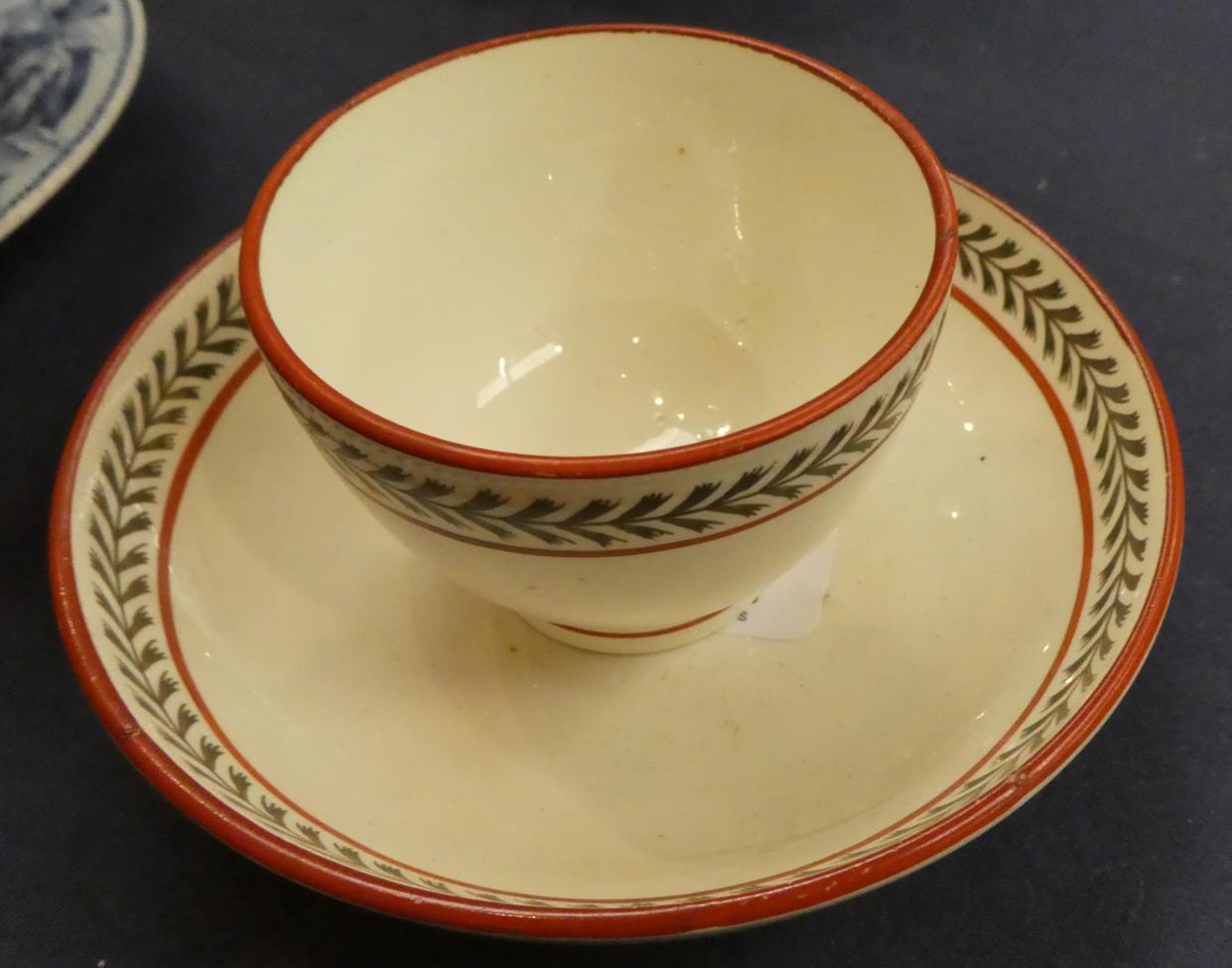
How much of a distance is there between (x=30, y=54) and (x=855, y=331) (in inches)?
25.6

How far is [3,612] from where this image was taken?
0.61 meters

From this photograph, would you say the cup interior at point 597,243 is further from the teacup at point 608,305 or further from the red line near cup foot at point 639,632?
the red line near cup foot at point 639,632

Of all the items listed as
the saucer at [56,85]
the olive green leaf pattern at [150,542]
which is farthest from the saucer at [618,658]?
the saucer at [56,85]

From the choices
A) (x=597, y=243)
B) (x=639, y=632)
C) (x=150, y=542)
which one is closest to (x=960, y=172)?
(x=597, y=243)

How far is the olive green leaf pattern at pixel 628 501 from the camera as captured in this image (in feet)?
1.11

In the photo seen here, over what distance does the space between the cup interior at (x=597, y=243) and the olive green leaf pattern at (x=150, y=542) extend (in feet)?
0.28

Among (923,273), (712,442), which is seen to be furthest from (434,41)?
(712,442)

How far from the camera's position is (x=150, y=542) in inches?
19.8

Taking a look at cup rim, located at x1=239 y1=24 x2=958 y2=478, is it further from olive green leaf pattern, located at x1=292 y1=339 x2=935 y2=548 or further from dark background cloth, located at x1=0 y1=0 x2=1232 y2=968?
dark background cloth, located at x1=0 y1=0 x2=1232 y2=968

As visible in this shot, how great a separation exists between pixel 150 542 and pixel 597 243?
340 millimetres

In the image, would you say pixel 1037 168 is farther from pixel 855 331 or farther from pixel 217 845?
pixel 217 845

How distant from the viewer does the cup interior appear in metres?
0.52

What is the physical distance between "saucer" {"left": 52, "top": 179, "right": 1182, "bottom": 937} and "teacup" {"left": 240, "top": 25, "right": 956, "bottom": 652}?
6cm

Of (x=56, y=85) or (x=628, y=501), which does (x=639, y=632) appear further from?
(x=56, y=85)
